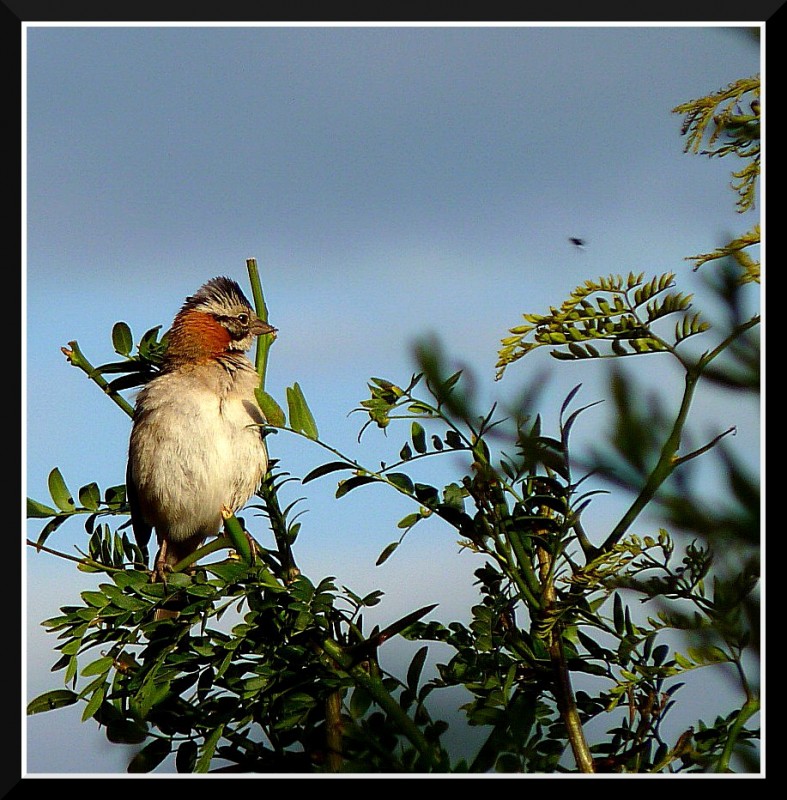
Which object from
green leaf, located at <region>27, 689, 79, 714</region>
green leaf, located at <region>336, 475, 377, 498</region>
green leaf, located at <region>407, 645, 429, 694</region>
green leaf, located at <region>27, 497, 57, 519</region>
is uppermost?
green leaf, located at <region>336, 475, 377, 498</region>

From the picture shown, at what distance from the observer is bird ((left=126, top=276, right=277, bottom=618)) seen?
1.33 metres

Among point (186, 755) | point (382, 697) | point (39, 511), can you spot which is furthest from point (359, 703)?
point (39, 511)

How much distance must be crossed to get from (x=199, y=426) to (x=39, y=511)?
410mm

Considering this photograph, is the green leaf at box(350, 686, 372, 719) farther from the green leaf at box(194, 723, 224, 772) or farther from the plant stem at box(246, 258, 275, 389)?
the plant stem at box(246, 258, 275, 389)

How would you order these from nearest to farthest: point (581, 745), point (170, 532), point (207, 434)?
point (581, 745)
point (207, 434)
point (170, 532)

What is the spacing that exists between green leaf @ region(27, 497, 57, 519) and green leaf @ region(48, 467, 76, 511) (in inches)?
0.4

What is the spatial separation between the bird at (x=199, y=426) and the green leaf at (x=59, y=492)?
12.6 inches

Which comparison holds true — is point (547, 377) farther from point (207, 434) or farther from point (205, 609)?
point (207, 434)

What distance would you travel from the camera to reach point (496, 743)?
2.68 feet

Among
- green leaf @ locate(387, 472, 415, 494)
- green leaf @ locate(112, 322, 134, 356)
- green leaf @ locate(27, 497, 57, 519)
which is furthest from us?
green leaf @ locate(112, 322, 134, 356)

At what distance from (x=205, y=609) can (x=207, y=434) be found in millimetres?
551

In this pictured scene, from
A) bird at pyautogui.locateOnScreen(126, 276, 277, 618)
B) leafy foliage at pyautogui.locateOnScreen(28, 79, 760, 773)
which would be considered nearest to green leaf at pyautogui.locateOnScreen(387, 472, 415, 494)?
leafy foliage at pyautogui.locateOnScreen(28, 79, 760, 773)
